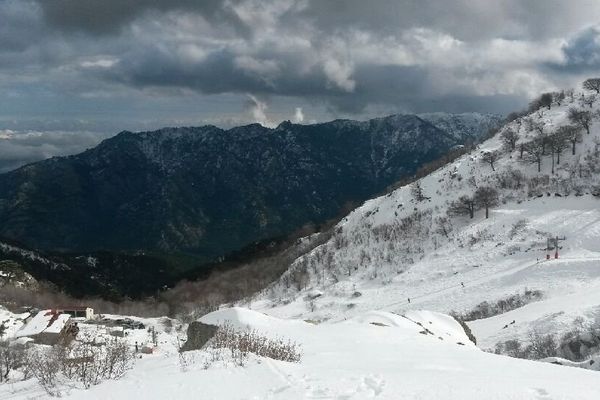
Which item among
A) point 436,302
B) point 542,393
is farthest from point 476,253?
point 542,393

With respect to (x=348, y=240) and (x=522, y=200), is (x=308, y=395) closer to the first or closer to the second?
(x=522, y=200)

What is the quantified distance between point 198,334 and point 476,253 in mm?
72680

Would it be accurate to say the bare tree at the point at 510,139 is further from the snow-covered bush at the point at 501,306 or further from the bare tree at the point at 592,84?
the snow-covered bush at the point at 501,306

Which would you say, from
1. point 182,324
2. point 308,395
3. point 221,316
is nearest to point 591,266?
point 221,316

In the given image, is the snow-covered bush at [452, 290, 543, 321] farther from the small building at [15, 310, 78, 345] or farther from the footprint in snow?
the small building at [15, 310, 78, 345]

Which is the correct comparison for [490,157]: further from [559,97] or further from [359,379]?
[359,379]

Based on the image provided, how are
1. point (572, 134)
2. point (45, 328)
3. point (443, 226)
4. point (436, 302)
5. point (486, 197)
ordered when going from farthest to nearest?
point (572, 134) → point (443, 226) → point (486, 197) → point (45, 328) → point (436, 302)

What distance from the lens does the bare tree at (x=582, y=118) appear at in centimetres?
12769

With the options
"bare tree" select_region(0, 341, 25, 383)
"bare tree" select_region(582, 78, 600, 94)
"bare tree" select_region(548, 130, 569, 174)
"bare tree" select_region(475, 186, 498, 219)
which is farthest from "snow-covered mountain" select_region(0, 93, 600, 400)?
"bare tree" select_region(582, 78, 600, 94)

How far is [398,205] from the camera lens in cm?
13400

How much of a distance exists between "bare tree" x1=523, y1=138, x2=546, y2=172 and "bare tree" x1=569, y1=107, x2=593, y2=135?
1118 centimetres

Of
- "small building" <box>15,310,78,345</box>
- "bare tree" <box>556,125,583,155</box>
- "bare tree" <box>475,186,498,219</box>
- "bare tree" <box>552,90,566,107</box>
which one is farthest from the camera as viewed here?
"bare tree" <box>552,90,566,107</box>

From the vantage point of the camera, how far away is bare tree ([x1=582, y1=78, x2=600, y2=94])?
164 meters

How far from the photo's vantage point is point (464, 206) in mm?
109812
